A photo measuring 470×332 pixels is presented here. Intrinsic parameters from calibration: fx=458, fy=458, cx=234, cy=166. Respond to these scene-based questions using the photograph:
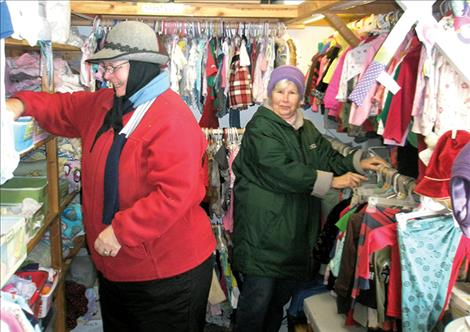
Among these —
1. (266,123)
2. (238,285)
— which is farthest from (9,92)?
(238,285)

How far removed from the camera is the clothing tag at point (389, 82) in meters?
1.85

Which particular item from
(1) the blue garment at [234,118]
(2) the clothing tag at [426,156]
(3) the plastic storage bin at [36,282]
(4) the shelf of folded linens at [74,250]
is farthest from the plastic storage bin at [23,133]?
(1) the blue garment at [234,118]

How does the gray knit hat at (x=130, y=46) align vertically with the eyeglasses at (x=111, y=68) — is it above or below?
above

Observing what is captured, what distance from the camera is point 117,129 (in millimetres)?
1492

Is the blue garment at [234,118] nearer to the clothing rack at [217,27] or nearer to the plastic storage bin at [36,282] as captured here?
the clothing rack at [217,27]

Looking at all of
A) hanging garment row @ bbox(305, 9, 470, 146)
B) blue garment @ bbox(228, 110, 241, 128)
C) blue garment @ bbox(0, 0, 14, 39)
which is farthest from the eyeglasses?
blue garment @ bbox(228, 110, 241, 128)

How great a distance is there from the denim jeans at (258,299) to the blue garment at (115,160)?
1015mm

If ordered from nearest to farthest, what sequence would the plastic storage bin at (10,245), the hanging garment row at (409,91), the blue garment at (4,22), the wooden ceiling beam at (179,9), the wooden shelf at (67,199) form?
the blue garment at (4,22), the plastic storage bin at (10,245), the hanging garment row at (409,91), the wooden shelf at (67,199), the wooden ceiling beam at (179,9)

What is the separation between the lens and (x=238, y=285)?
267 centimetres

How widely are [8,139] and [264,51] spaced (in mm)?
2078

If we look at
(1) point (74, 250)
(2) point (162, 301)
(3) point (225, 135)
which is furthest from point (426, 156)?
(1) point (74, 250)

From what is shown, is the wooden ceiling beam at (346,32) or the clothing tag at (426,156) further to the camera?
the wooden ceiling beam at (346,32)

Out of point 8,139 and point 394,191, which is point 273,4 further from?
point 8,139

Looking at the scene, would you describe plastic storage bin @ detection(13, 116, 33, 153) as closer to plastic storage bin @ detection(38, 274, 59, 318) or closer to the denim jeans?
plastic storage bin @ detection(38, 274, 59, 318)
